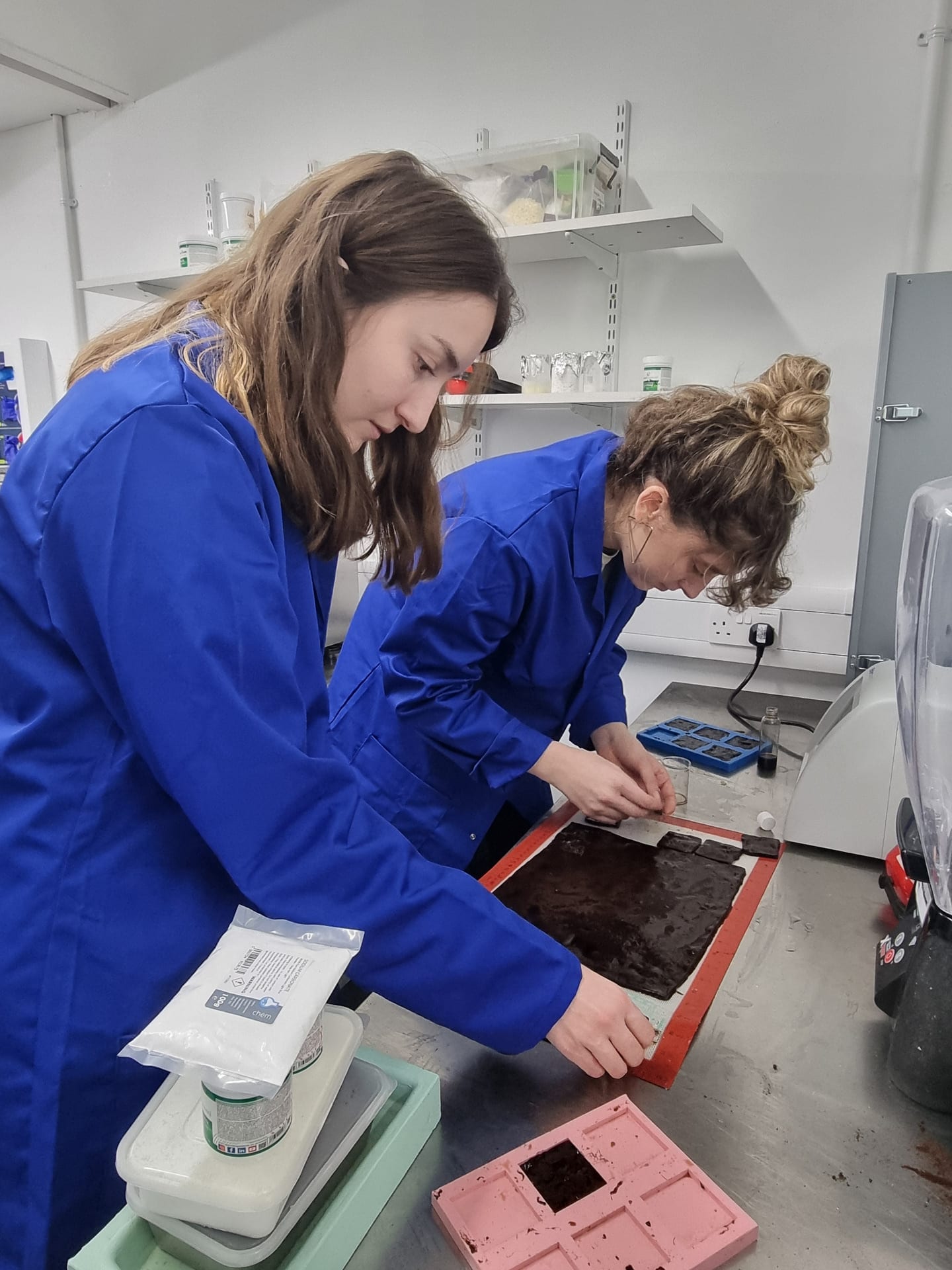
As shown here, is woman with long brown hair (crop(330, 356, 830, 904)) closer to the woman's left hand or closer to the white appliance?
the woman's left hand

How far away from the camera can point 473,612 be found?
3.64 ft

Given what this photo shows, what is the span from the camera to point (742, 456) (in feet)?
3.54

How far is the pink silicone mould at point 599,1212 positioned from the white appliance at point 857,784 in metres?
0.60

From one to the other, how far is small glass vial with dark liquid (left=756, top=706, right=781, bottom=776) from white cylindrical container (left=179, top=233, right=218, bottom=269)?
1.81 metres

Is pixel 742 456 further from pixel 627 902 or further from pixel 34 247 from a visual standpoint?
pixel 34 247

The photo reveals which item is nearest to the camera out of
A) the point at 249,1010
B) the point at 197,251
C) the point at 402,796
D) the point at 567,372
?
the point at 249,1010

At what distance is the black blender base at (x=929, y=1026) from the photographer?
2.23ft

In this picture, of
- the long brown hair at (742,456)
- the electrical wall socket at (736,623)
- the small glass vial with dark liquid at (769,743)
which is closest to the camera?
the long brown hair at (742,456)

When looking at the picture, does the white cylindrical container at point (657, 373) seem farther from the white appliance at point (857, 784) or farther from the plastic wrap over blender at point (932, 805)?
the plastic wrap over blender at point (932, 805)

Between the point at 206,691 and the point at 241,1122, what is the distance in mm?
265

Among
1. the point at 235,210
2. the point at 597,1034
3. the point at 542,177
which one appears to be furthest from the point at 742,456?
the point at 235,210

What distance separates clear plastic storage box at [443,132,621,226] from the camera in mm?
1742

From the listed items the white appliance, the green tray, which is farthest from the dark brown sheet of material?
the green tray

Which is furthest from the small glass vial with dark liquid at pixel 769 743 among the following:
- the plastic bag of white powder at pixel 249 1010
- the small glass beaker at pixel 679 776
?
the plastic bag of white powder at pixel 249 1010
